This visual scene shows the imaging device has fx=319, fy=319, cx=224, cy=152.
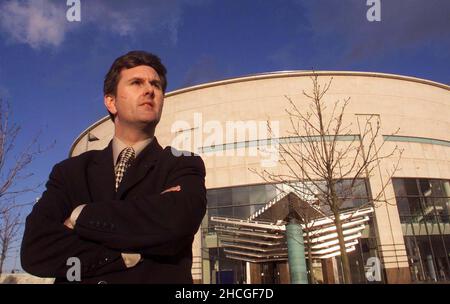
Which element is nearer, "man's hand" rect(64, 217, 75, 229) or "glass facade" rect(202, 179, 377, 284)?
"man's hand" rect(64, 217, 75, 229)

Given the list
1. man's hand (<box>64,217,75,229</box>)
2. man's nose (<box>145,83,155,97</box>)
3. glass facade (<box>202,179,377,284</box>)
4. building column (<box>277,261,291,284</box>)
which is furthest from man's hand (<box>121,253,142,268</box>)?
building column (<box>277,261,291,284</box>)

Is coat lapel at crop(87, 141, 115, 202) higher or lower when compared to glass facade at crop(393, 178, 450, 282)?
lower

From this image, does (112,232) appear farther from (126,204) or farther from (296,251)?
(296,251)

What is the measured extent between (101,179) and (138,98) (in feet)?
2.03

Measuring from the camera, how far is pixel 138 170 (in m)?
2.19

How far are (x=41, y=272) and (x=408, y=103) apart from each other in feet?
104

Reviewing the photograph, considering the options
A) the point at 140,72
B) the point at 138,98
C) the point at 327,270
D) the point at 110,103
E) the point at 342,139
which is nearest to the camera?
the point at 138,98

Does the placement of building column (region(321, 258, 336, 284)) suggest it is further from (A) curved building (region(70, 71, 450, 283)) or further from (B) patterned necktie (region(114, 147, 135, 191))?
(B) patterned necktie (region(114, 147, 135, 191))

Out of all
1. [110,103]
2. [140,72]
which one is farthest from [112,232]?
[140,72]

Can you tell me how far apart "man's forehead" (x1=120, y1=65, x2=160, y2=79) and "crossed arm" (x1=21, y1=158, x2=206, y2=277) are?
0.86 meters

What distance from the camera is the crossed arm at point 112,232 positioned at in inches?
74.3

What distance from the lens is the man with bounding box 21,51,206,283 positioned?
1.90 meters
